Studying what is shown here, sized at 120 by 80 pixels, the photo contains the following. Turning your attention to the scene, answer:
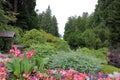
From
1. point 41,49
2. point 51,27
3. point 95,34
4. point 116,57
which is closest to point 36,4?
point 95,34

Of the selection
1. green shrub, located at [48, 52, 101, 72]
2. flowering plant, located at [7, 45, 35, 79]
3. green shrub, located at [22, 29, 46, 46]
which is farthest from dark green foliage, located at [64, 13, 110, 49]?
flowering plant, located at [7, 45, 35, 79]

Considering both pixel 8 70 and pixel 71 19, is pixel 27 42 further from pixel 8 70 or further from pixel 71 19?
pixel 71 19

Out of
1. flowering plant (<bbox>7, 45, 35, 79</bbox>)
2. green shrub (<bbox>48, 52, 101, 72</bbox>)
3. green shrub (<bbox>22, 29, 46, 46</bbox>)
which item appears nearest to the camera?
flowering plant (<bbox>7, 45, 35, 79</bbox>)

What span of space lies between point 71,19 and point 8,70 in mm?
46394

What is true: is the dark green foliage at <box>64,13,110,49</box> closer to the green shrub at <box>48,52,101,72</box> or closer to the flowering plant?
the green shrub at <box>48,52,101,72</box>

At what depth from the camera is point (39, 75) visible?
15.4ft

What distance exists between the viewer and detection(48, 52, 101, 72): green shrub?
8344 millimetres

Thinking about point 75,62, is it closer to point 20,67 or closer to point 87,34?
point 20,67

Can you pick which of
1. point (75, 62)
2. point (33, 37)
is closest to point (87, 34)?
point (33, 37)

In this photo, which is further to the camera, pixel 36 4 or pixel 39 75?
pixel 36 4

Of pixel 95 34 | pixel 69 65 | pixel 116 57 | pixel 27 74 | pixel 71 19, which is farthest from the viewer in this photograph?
pixel 71 19

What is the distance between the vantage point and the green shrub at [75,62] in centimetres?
834

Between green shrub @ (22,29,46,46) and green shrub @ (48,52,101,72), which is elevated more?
green shrub @ (22,29,46,46)

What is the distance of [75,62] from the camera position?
27.8 feet
